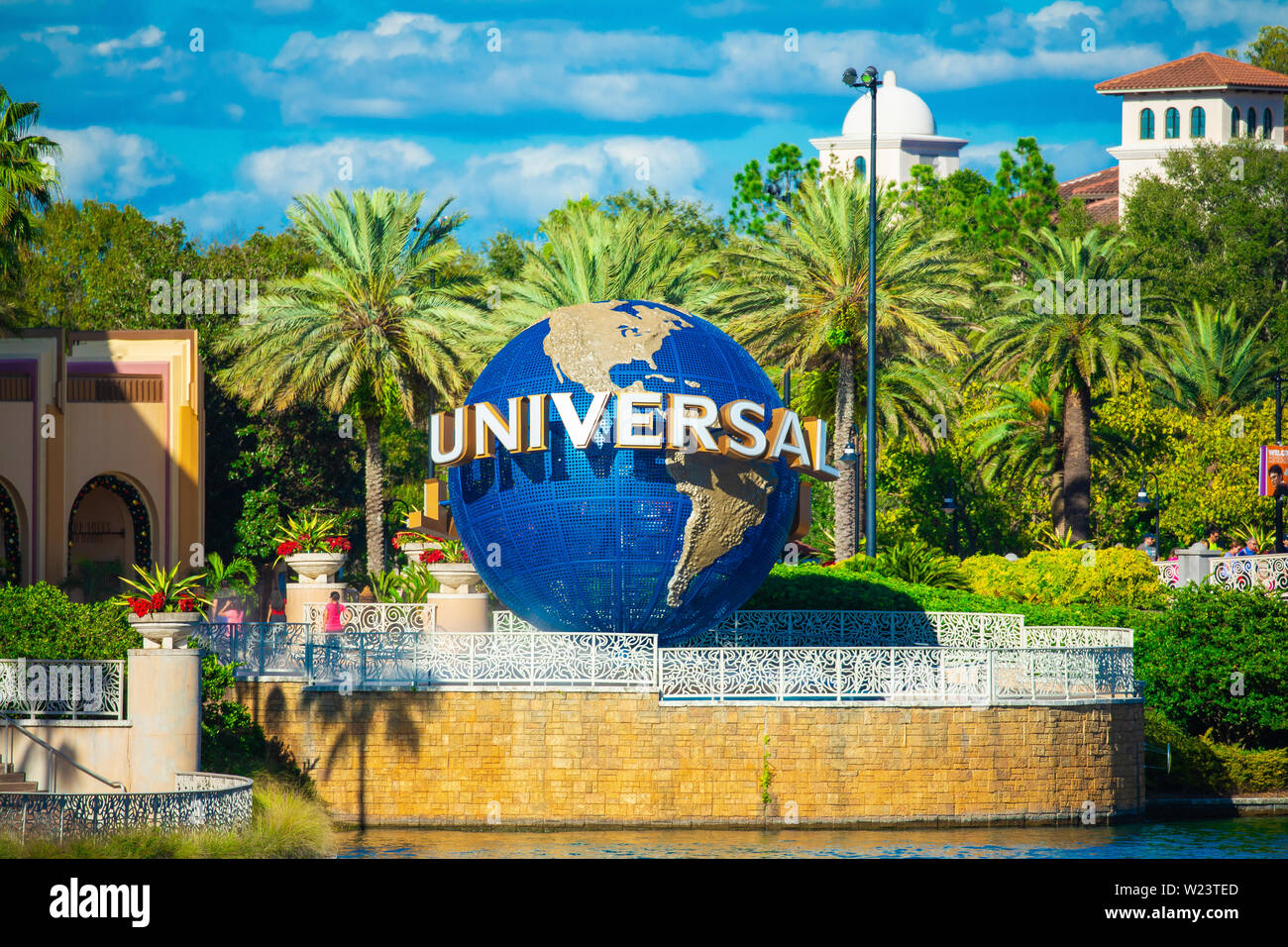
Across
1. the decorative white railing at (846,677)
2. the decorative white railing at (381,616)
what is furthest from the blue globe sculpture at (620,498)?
the decorative white railing at (381,616)

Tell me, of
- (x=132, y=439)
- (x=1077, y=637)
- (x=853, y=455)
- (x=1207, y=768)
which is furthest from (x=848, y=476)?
(x=132, y=439)

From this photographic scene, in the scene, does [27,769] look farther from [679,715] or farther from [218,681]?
[679,715]

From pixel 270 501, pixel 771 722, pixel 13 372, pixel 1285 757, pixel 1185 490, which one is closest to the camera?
pixel 771 722

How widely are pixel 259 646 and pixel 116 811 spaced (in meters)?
6.59

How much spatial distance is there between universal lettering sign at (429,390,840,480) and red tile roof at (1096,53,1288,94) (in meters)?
74.1

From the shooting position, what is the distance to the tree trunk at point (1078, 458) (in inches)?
1676

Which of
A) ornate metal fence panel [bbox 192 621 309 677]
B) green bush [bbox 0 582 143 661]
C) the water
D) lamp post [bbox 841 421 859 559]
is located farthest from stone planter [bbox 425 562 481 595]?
lamp post [bbox 841 421 859 559]

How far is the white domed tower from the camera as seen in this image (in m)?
128

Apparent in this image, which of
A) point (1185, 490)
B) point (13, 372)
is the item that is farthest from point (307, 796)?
point (1185, 490)

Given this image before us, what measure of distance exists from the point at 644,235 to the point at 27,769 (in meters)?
20.2

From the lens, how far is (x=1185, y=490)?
46156mm

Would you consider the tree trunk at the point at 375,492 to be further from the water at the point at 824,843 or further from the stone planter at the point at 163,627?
the stone planter at the point at 163,627

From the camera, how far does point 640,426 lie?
23031 mm

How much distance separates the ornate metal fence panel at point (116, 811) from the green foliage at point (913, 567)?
16808 mm
